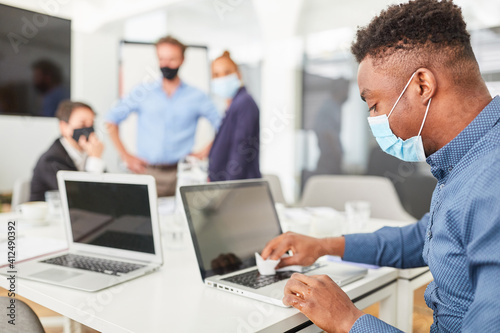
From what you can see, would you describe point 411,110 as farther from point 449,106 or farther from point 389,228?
point 389,228

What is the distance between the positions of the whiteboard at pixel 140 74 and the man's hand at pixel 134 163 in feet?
0.22

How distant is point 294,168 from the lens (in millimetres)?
4773

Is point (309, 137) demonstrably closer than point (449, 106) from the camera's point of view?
No

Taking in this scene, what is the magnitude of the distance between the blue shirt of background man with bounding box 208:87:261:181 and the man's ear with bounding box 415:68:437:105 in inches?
72.3

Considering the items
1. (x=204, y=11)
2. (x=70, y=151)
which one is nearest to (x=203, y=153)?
(x=70, y=151)

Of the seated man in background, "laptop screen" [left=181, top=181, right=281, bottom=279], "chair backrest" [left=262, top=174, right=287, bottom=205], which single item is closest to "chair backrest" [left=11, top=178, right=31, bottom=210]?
the seated man in background

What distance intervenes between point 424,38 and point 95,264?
3.37 feet

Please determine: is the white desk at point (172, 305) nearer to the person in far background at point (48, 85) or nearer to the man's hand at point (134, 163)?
the person in far background at point (48, 85)

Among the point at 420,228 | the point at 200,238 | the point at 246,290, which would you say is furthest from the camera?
the point at 420,228

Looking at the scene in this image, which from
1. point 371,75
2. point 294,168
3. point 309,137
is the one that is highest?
point 371,75

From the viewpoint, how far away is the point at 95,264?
121 centimetres

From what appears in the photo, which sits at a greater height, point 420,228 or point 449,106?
point 449,106

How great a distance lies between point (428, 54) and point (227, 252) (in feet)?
2.32

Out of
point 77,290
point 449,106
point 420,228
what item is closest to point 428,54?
point 449,106
